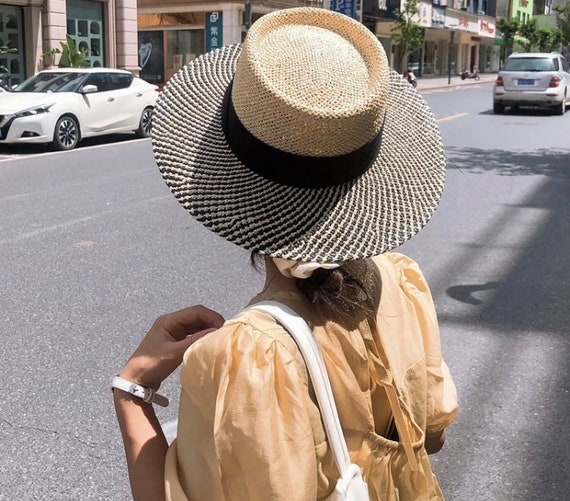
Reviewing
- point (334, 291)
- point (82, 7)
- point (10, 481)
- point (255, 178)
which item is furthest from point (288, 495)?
point (82, 7)

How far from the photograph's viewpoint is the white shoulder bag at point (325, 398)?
119 cm

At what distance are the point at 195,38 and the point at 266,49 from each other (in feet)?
118

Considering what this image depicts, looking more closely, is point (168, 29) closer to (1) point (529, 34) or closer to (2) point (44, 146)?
(2) point (44, 146)

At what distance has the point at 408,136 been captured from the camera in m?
1.43

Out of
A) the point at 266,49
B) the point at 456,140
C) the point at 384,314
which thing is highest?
the point at 266,49

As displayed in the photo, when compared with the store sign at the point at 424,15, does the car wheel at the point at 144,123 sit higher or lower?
lower

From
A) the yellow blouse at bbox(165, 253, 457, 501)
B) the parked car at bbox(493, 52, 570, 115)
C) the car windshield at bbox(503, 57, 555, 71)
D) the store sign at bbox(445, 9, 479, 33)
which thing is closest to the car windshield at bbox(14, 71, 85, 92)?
the parked car at bbox(493, 52, 570, 115)

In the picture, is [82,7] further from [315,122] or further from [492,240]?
[315,122]

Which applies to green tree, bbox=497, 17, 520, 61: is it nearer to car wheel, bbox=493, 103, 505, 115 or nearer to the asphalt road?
car wheel, bbox=493, 103, 505, 115

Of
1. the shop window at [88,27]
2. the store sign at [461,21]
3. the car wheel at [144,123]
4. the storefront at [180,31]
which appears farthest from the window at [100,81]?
the store sign at [461,21]

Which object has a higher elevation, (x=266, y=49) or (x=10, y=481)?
(x=266, y=49)

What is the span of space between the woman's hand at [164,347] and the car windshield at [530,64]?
2150 centimetres

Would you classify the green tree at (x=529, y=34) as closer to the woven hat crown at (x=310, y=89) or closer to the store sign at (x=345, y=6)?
the store sign at (x=345, y=6)

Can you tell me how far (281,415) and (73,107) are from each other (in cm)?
1301
